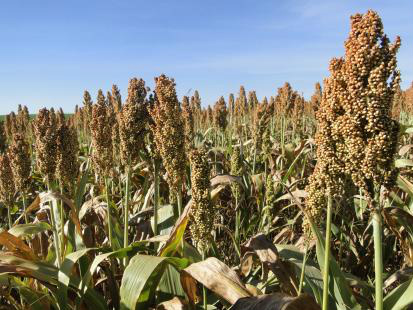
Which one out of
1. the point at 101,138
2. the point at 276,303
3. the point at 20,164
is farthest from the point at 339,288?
the point at 20,164

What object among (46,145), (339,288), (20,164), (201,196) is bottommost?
(339,288)

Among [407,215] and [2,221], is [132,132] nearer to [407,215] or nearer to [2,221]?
[407,215]

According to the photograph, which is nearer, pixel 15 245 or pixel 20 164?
pixel 15 245

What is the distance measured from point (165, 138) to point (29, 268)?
4.31 ft

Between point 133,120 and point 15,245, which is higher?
point 133,120

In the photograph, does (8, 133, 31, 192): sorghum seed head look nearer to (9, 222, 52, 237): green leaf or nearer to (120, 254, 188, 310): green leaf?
(9, 222, 52, 237): green leaf

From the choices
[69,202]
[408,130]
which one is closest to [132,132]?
[69,202]

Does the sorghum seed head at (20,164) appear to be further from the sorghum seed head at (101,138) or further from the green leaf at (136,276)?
the green leaf at (136,276)

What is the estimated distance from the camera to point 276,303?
1.91 meters

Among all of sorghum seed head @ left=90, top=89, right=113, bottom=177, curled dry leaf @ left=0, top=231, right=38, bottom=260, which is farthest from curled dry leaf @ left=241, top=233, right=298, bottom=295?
curled dry leaf @ left=0, top=231, right=38, bottom=260

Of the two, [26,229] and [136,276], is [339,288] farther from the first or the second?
[26,229]

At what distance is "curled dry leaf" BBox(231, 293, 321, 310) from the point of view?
6.22 ft

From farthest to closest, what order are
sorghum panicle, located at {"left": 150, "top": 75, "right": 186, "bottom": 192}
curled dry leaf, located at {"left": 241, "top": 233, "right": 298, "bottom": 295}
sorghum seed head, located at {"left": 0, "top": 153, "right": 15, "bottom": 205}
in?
sorghum seed head, located at {"left": 0, "top": 153, "right": 15, "bottom": 205} → sorghum panicle, located at {"left": 150, "top": 75, "right": 186, "bottom": 192} → curled dry leaf, located at {"left": 241, "top": 233, "right": 298, "bottom": 295}

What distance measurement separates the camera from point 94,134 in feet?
11.4
